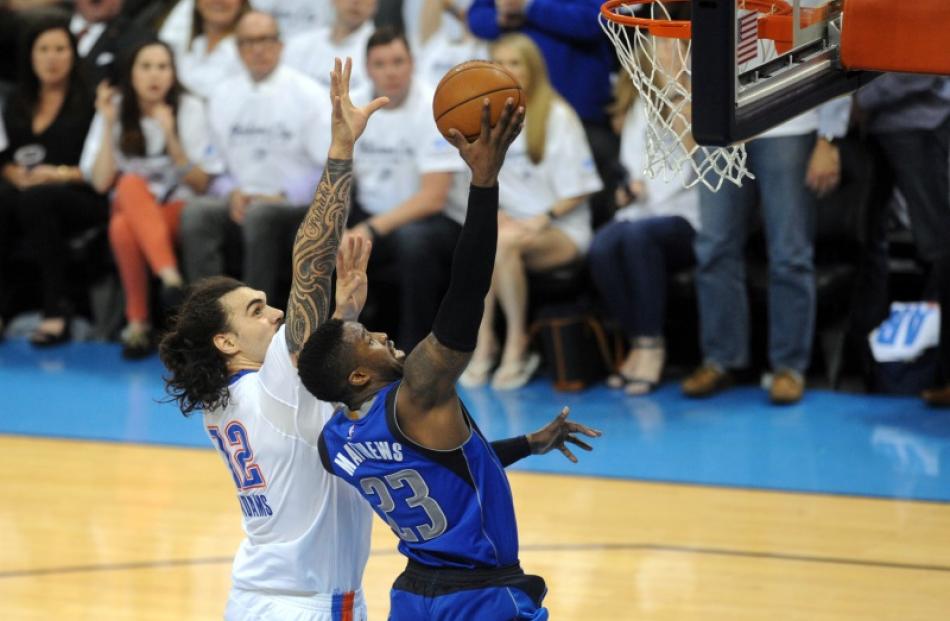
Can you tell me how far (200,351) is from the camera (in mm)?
4301

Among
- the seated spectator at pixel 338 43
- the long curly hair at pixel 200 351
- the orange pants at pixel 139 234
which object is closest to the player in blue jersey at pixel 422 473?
the long curly hair at pixel 200 351

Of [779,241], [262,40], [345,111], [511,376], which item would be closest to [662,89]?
[345,111]

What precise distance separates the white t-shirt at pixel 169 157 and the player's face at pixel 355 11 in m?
1.07

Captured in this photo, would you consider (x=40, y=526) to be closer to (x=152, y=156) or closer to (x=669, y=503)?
(x=669, y=503)

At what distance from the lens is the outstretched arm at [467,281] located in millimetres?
3426

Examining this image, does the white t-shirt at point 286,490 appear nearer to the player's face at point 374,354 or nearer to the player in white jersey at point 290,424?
the player in white jersey at point 290,424

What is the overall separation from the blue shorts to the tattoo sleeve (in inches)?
28.1

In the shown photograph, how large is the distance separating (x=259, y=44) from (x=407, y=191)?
1323 mm

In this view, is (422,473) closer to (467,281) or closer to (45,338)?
(467,281)

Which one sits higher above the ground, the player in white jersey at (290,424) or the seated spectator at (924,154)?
the player in white jersey at (290,424)

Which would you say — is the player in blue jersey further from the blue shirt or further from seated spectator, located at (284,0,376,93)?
seated spectator, located at (284,0,376,93)

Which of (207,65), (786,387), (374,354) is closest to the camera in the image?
(374,354)

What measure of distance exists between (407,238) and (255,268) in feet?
3.20

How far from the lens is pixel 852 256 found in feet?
27.8
